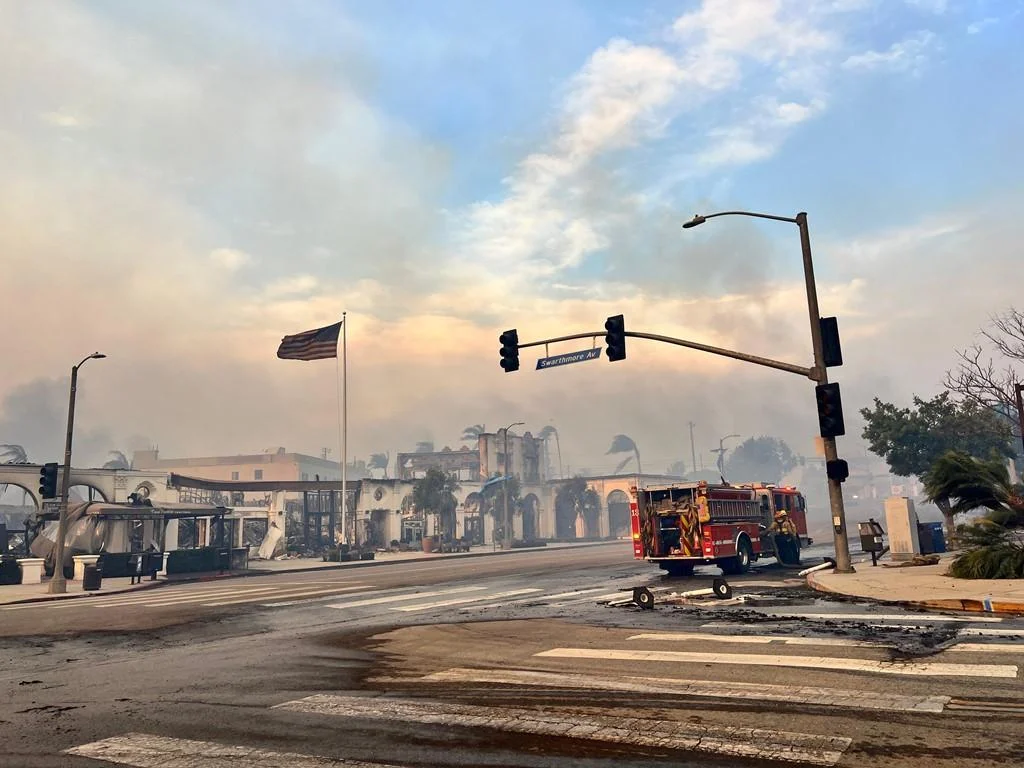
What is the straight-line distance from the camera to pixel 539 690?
22.2ft

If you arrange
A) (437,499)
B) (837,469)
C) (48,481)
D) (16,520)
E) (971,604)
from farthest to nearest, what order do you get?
(16,520) → (437,499) → (48,481) → (837,469) → (971,604)

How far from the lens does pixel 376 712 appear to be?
6219 millimetres

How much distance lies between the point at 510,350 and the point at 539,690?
46.5 feet

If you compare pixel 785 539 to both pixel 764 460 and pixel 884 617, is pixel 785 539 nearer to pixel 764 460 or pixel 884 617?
pixel 884 617

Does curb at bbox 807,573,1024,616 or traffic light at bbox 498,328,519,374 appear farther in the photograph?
traffic light at bbox 498,328,519,374

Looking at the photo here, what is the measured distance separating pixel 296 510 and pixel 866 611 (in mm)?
54583

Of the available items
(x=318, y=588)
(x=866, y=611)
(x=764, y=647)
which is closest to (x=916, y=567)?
(x=866, y=611)

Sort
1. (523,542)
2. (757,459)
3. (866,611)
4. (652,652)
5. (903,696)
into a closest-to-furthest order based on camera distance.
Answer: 1. (903,696)
2. (652,652)
3. (866,611)
4. (523,542)
5. (757,459)

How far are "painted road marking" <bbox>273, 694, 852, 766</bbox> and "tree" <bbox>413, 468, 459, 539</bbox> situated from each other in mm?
52044

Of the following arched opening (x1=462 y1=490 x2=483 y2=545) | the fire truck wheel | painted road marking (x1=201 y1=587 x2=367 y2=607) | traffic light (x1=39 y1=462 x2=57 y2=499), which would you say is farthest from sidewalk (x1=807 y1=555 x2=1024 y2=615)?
arched opening (x1=462 y1=490 x2=483 y2=545)

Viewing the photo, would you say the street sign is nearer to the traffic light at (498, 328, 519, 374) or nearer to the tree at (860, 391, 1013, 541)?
the traffic light at (498, 328, 519, 374)

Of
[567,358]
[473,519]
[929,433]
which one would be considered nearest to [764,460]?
[473,519]

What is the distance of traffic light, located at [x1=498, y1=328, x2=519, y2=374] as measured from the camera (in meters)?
20.3

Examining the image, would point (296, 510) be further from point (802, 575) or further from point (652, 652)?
point (652, 652)
